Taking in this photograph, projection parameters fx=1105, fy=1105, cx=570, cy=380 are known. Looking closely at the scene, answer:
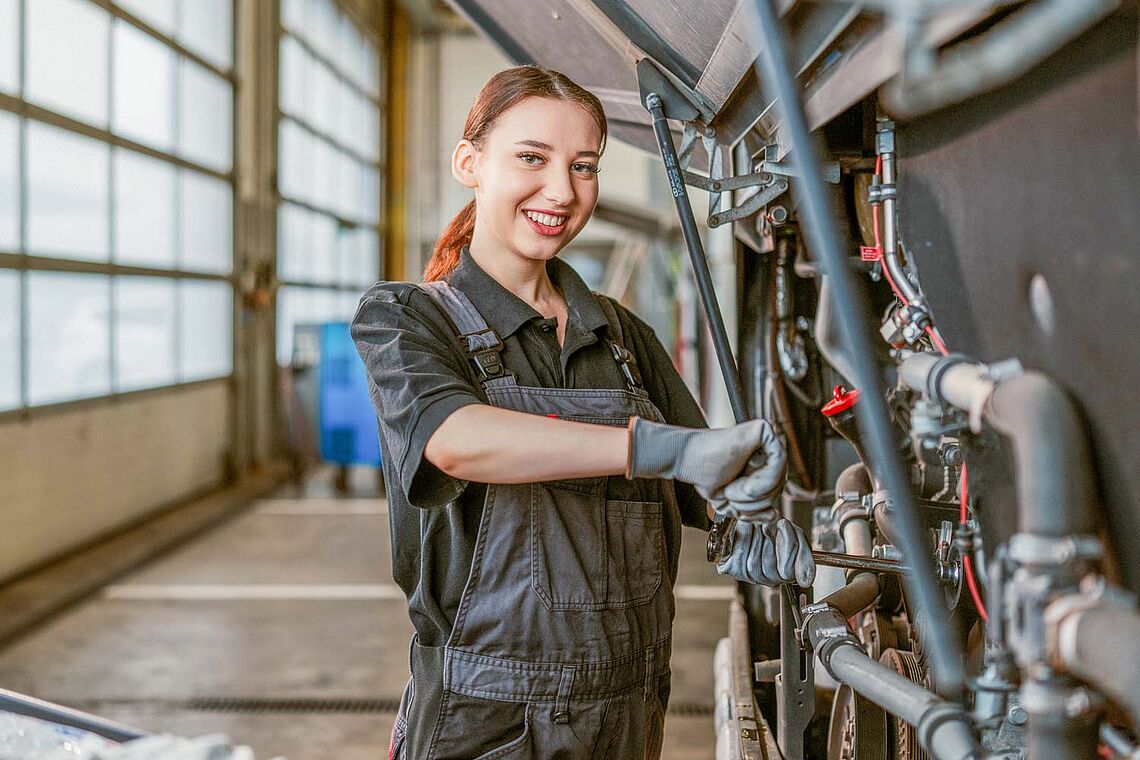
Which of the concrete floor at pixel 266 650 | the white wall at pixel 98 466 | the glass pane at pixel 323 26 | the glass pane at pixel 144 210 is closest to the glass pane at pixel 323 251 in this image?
the glass pane at pixel 323 26

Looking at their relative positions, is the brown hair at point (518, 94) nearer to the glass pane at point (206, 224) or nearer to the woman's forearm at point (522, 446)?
the woman's forearm at point (522, 446)

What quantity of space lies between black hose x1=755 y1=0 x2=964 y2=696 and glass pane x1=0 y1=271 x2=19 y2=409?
449 cm

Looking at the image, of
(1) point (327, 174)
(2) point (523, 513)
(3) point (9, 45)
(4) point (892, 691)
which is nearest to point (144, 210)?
(3) point (9, 45)

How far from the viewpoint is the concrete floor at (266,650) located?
335 centimetres

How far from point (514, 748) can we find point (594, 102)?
85 centimetres

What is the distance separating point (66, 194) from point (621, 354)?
14.7ft

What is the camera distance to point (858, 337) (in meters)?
0.82

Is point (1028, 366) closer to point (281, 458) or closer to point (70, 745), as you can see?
point (70, 745)

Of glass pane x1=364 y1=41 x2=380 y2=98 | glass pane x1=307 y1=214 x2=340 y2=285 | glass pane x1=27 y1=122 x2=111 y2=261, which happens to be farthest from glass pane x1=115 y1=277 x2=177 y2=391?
glass pane x1=364 y1=41 x2=380 y2=98

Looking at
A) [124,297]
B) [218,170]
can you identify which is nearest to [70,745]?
[124,297]

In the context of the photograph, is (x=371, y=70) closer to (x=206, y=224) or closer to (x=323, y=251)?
(x=323, y=251)

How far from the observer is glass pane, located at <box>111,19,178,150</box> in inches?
228

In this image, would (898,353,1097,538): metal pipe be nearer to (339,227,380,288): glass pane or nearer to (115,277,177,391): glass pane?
(115,277,177,391): glass pane

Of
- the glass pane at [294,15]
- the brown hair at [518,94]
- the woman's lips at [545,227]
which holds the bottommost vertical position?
the woman's lips at [545,227]
